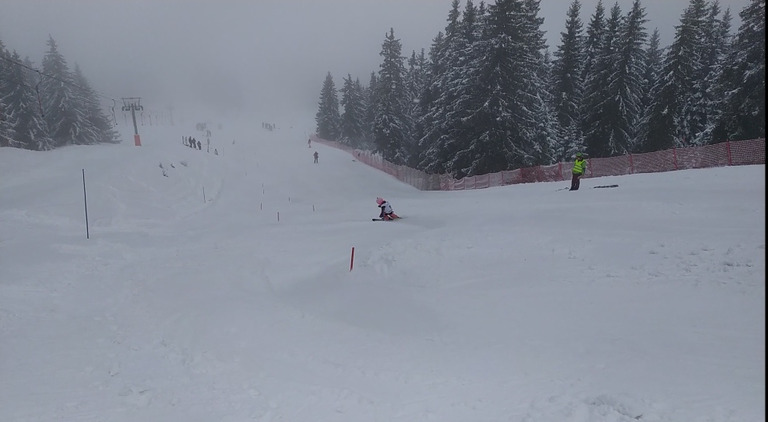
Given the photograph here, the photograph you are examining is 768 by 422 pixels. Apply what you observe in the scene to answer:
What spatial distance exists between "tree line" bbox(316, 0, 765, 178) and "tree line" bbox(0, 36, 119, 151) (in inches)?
1512

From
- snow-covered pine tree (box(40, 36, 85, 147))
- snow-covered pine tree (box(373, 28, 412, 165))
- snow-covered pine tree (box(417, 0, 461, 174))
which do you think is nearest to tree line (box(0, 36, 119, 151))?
snow-covered pine tree (box(40, 36, 85, 147))

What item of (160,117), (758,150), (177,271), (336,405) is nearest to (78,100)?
(177,271)

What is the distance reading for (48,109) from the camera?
5156cm

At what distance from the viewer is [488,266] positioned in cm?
1241

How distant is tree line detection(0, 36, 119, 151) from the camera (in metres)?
45.9

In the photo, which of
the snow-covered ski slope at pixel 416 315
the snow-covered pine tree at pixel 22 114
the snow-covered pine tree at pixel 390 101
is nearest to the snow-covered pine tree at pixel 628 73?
the snow-covered ski slope at pixel 416 315

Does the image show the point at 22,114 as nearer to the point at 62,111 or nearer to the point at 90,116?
the point at 62,111

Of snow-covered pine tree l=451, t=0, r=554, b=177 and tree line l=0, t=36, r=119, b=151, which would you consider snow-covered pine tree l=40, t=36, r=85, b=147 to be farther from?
snow-covered pine tree l=451, t=0, r=554, b=177

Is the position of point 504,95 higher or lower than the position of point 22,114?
lower

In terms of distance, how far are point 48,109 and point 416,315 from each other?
60.3m

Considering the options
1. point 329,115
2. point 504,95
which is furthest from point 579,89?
point 329,115

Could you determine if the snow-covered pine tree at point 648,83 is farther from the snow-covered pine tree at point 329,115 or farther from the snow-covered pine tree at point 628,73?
the snow-covered pine tree at point 329,115

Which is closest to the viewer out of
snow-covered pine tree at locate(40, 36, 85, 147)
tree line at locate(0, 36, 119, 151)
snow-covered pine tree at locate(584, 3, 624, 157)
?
snow-covered pine tree at locate(584, 3, 624, 157)

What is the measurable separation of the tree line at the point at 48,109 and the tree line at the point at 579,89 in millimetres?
38400
